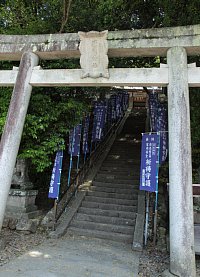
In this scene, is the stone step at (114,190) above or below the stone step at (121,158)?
below

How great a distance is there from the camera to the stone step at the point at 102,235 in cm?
759

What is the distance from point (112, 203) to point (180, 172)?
4344 millimetres

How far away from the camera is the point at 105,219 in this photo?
845 cm

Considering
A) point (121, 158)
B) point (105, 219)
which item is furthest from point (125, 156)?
point (105, 219)

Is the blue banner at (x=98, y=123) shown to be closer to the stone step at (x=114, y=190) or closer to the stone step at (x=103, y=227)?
the stone step at (x=114, y=190)

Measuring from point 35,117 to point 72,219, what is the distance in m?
3.35

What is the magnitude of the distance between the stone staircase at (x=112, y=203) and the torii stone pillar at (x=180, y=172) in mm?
2628

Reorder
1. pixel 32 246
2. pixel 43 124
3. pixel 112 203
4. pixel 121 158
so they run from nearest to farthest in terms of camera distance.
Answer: pixel 32 246, pixel 43 124, pixel 112 203, pixel 121 158

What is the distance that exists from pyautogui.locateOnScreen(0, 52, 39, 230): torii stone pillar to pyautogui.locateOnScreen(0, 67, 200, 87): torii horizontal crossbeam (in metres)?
0.22

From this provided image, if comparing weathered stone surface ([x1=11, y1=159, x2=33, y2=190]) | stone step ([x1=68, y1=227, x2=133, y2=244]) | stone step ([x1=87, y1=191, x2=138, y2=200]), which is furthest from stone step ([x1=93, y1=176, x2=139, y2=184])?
weathered stone surface ([x1=11, y1=159, x2=33, y2=190])

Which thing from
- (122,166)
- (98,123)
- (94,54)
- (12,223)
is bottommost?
(12,223)

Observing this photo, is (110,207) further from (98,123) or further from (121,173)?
(98,123)

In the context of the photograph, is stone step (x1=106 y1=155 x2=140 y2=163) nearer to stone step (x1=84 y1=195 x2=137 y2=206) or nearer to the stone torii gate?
stone step (x1=84 y1=195 x2=137 y2=206)

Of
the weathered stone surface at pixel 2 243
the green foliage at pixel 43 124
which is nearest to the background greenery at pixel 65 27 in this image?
the green foliage at pixel 43 124
